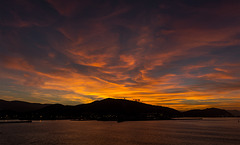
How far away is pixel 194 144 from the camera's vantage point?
229 feet

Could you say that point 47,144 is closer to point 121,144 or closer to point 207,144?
point 121,144

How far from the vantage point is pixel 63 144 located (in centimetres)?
6912

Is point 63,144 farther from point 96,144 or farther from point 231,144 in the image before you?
point 231,144

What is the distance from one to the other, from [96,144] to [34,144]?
22.5 m

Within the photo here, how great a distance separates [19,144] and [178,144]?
58.2m

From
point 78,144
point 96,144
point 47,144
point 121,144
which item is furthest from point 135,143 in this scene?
point 47,144

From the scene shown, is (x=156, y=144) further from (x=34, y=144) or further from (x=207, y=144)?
(x=34, y=144)

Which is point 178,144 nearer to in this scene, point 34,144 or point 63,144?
point 63,144

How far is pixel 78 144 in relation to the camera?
227 ft

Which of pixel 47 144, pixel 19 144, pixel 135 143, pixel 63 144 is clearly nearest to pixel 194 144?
pixel 135 143

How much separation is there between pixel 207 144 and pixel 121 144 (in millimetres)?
32353

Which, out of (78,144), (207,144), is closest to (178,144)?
(207,144)

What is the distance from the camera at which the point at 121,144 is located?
67.8 metres

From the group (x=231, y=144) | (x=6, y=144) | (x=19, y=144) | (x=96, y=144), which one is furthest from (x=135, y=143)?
(x=6, y=144)
